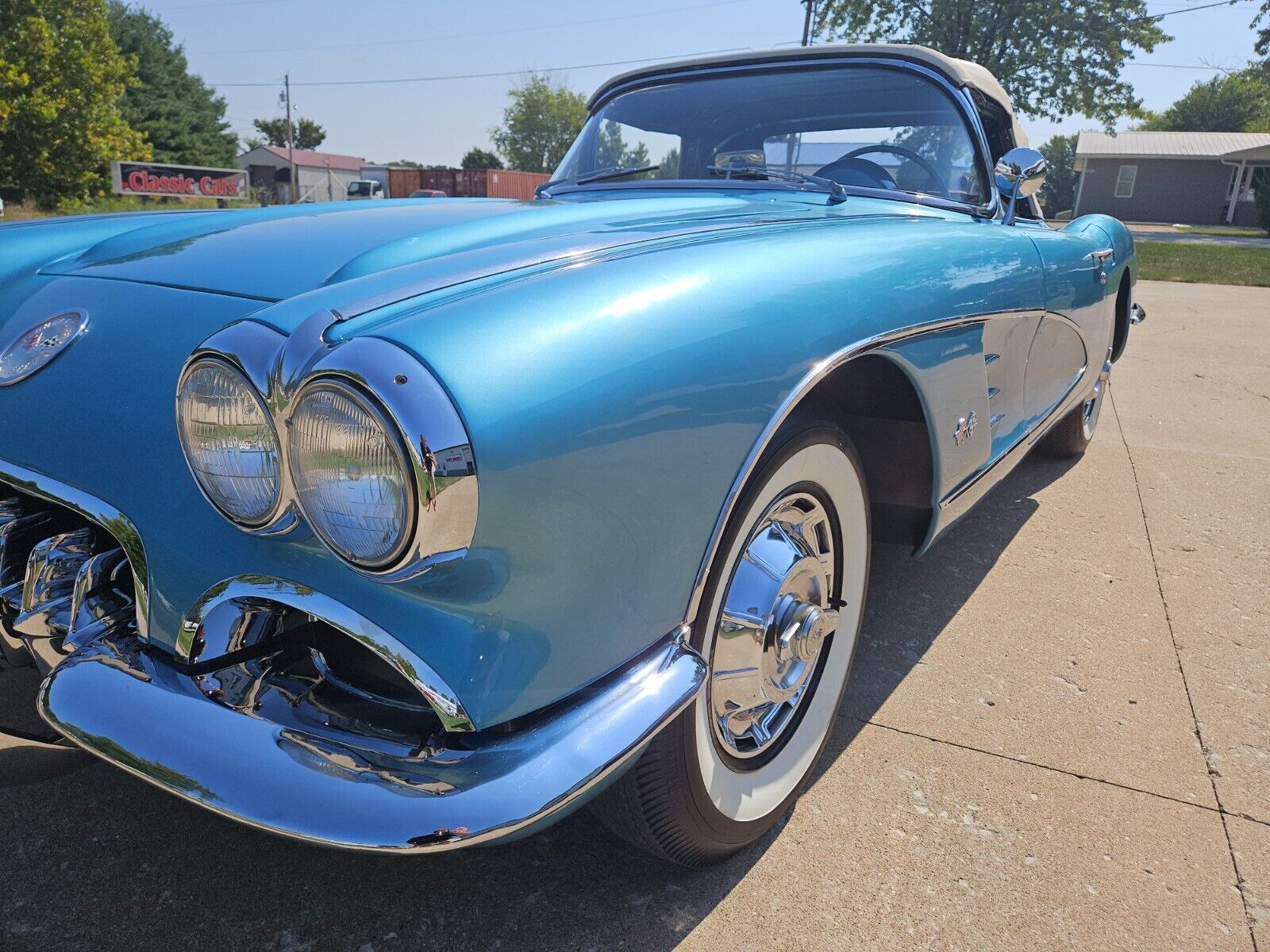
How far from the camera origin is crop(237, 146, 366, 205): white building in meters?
50.2

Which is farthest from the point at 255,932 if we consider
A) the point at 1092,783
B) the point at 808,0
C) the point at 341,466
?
the point at 808,0

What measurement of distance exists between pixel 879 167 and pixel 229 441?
213 centimetres

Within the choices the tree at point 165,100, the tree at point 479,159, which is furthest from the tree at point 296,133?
the tree at point 165,100

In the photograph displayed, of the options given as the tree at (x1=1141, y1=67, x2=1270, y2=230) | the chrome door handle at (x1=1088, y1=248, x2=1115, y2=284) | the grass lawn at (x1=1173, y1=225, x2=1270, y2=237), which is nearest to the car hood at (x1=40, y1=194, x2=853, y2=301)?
the chrome door handle at (x1=1088, y1=248, x2=1115, y2=284)

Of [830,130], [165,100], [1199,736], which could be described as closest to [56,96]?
[165,100]

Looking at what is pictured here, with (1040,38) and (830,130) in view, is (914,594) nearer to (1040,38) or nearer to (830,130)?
(830,130)

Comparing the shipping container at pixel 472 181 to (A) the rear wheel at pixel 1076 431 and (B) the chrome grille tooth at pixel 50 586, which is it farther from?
(B) the chrome grille tooth at pixel 50 586

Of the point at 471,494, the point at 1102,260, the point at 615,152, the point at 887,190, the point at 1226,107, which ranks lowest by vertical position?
the point at 471,494

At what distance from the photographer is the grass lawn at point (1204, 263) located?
13469mm

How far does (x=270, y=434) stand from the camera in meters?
1.11

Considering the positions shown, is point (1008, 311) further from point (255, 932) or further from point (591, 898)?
point (255, 932)

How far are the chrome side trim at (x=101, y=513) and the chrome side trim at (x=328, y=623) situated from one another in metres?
0.09

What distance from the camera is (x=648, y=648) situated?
4.08 ft

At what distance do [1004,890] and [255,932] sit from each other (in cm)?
124
